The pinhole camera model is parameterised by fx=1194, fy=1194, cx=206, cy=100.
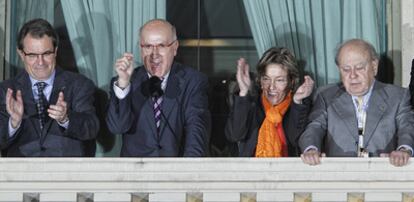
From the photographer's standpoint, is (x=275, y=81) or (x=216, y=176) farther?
(x=275, y=81)

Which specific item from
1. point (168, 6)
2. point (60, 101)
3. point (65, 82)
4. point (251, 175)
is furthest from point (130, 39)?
point (251, 175)

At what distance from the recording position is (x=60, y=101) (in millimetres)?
6613

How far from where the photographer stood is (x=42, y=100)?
7.13 meters

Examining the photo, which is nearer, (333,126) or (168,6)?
(333,126)

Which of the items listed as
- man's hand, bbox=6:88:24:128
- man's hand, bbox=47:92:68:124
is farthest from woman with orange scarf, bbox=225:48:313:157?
man's hand, bbox=6:88:24:128

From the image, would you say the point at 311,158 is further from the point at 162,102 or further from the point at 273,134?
the point at 162,102

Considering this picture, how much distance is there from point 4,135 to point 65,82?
1.62 feet

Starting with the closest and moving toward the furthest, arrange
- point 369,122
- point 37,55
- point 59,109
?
point 59,109, point 369,122, point 37,55

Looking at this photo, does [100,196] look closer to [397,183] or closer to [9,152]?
[9,152]

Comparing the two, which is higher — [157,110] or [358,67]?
[358,67]

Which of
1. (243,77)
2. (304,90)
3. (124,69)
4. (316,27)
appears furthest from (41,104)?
(316,27)

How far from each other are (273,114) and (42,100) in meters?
1.38

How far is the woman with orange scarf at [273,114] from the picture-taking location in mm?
7016

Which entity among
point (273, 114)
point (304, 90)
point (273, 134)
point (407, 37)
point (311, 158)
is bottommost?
point (311, 158)
